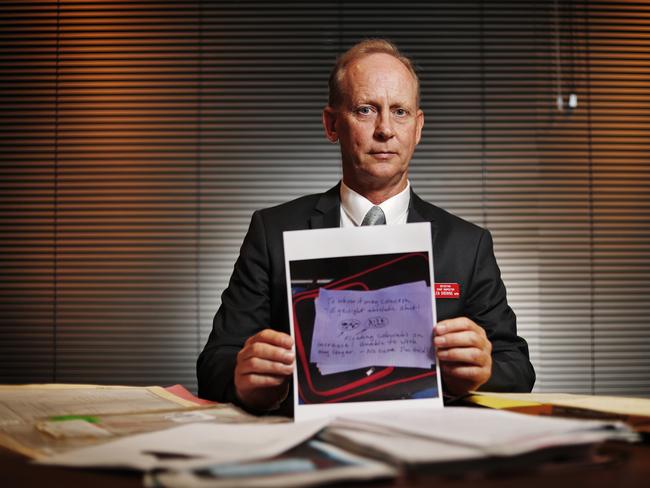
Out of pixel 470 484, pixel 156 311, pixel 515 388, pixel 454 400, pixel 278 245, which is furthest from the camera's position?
pixel 156 311

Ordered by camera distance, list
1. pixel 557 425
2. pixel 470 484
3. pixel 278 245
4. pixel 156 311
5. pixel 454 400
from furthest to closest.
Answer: pixel 156 311, pixel 278 245, pixel 454 400, pixel 557 425, pixel 470 484

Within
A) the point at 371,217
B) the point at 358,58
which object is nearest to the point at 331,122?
the point at 358,58

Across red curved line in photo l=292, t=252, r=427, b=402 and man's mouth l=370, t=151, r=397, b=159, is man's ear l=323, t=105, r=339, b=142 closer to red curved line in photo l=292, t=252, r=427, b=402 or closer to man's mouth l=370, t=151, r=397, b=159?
man's mouth l=370, t=151, r=397, b=159

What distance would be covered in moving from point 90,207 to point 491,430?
2517mm

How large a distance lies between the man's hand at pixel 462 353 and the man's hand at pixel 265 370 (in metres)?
0.22

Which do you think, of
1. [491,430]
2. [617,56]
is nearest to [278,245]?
[491,430]

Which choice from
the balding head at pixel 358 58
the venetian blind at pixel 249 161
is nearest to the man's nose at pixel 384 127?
the balding head at pixel 358 58

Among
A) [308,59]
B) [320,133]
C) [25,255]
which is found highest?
[308,59]

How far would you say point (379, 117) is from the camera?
5.03 ft

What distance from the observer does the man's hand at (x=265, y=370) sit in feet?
3.05

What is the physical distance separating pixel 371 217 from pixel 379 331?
2.38 ft

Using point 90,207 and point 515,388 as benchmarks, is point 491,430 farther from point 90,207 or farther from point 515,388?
point 90,207

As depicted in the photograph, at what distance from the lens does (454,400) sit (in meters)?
1.09

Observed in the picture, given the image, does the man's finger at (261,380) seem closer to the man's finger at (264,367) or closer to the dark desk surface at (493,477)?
the man's finger at (264,367)
